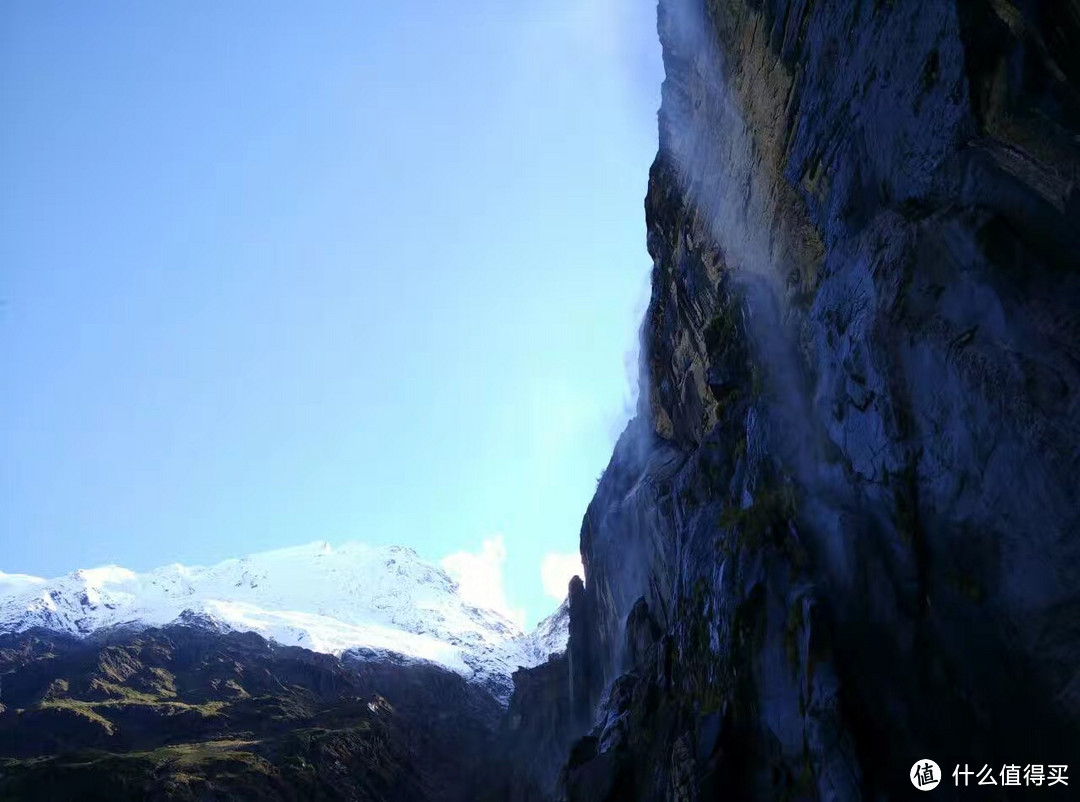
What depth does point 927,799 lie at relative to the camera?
64.9 feet

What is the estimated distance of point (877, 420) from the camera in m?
23.7

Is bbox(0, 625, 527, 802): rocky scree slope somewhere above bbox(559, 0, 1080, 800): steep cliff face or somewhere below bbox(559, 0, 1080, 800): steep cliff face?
above

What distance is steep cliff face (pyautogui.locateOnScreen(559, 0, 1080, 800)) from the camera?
1800 cm

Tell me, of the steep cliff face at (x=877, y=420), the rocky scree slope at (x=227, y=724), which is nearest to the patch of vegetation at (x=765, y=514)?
the steep cliff face at (x=877, y=420)

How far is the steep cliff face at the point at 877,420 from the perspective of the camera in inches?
709

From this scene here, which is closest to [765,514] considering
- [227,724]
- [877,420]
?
[877,420]

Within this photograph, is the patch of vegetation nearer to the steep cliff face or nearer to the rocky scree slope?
the steep cliff face

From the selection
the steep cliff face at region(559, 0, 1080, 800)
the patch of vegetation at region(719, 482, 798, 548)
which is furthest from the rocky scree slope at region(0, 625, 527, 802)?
the patch of vegetation at region(719, 482, 798, 548)

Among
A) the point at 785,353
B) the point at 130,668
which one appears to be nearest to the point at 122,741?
the point at 130,668

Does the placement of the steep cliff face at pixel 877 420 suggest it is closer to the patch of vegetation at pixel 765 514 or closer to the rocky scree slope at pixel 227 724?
the patch of vegetation at pixel 765 514

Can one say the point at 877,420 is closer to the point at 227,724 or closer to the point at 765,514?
the point at 765,514

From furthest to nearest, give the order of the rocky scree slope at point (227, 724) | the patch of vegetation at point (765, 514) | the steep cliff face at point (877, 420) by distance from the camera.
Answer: the rocky scree slope at point (227, 724) → the patch of vegetation at point (765, 514) → the steep cliff face at point (877, 420)

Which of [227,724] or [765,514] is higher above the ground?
[227,724]

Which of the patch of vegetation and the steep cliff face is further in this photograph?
the patch of vegetation
